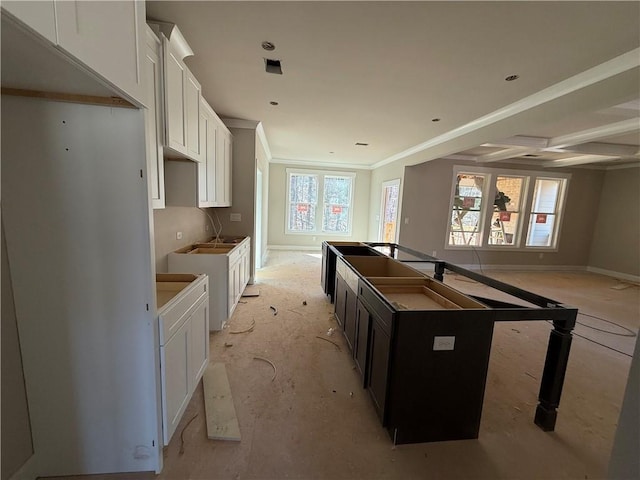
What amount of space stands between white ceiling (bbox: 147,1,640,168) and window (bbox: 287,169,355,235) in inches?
147

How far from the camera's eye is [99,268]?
127cm

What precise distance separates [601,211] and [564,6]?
7574 millimetres

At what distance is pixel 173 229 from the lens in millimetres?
2828

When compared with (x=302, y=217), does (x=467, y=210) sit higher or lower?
higher

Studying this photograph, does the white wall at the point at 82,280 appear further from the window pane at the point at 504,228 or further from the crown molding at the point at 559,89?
the window pane at the point at 504,228

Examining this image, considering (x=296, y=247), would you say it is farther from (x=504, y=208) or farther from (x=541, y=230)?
(x=541, y=230)

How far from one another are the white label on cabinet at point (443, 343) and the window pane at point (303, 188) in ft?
21.7

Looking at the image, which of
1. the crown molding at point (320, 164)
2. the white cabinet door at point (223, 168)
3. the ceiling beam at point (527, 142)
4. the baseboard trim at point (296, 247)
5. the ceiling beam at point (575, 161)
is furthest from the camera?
the baseboard trim at point (296, 247)

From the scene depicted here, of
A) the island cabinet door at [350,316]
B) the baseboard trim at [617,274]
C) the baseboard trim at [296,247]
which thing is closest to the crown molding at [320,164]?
the baseboard trim at [296,247]

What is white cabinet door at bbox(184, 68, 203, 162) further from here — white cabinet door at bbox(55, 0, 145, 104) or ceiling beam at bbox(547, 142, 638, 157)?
ceiling beam at bbox(547, 142, 638, 157)

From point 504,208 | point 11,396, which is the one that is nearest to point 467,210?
point 504,208

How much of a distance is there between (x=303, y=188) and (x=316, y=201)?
0.53m

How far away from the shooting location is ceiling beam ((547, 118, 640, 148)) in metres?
3.26

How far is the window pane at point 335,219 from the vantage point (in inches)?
315
